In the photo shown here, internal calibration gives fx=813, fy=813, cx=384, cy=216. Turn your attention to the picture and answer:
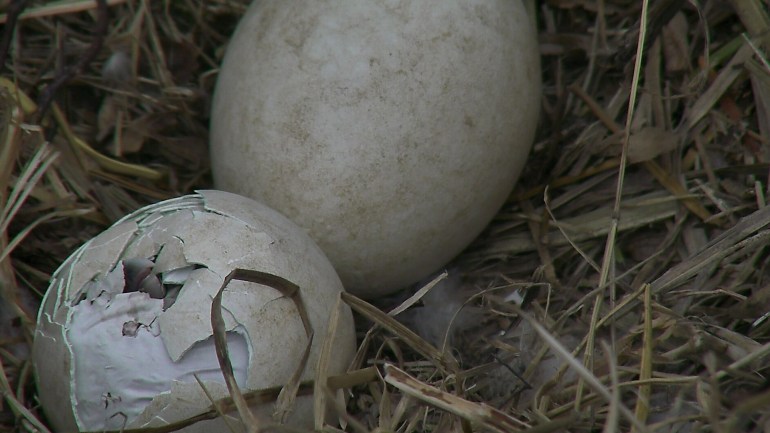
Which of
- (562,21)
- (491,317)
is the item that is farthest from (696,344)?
(562,21)

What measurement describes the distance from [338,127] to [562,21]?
77cm

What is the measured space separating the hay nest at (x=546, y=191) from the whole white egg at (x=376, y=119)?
157 mm

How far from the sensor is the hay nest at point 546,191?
1.32 m

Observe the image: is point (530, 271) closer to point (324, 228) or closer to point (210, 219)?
point (324, 228)

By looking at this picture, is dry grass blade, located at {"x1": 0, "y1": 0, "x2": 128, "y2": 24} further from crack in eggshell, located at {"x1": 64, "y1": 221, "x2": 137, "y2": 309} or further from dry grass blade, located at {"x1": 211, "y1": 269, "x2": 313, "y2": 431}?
dry grass blade, located at {"x1": 211, "y1": 269, "x2": 313, "y2": 431}

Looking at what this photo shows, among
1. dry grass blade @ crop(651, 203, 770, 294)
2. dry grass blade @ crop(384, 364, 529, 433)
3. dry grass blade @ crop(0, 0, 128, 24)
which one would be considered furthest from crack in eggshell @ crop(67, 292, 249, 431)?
dry grass blade @ crop(0, 0, 128, 24)

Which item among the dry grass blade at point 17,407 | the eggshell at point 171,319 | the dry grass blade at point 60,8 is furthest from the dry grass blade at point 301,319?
the dry grass blade at point 60,8

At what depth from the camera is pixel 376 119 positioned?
4.54ft

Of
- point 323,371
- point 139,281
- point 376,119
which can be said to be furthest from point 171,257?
point 376,119

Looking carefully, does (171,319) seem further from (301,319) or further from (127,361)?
(301,319)

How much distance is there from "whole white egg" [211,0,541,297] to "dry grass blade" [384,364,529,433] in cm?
39

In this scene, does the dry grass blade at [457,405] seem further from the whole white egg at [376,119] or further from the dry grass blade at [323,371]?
the whole white egg at [376,119]

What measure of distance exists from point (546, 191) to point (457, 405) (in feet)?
1.82

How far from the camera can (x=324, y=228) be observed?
1.42 m
